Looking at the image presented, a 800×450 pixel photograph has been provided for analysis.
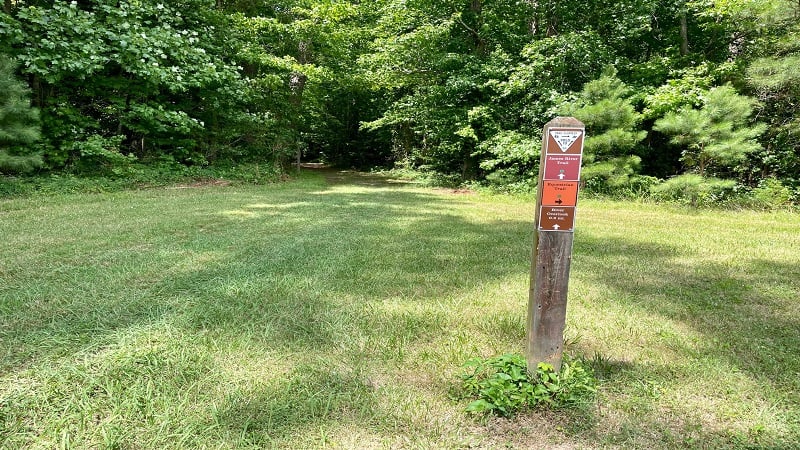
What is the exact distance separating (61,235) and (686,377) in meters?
6.35

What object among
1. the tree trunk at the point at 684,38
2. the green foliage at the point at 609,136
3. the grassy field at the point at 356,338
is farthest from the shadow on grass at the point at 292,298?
the tree trunk at the point at 684,38

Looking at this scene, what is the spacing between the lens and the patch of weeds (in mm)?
1982

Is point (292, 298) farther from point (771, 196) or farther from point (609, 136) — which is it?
point (771, 196)

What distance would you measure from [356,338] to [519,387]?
41.5 inches

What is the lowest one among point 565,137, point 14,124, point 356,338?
point 356,338

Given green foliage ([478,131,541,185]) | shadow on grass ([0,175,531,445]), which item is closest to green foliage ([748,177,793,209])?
green foliage ([478,131,541,185])

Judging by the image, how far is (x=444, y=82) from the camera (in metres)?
15.8

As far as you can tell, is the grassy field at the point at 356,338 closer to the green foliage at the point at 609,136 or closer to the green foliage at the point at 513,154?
the green foliage at the point at 609,136

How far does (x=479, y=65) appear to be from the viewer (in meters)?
13.9

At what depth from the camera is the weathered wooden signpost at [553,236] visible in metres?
1.95

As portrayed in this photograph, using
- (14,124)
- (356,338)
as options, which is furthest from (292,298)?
(14,124)

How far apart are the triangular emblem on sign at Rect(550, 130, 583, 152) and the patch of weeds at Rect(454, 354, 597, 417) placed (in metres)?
1.11

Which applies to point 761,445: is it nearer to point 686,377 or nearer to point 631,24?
point 686,377

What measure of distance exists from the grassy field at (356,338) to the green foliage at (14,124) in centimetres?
396
